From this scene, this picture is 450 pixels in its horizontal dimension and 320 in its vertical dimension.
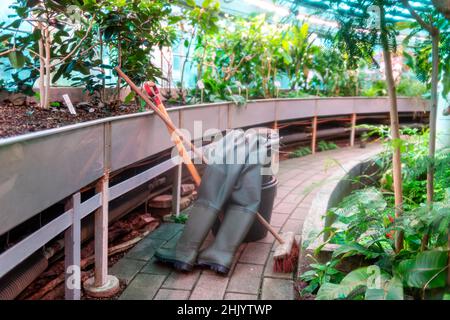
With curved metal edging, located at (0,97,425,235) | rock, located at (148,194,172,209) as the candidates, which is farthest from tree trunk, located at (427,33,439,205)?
rock, located at (148,194,172,209)

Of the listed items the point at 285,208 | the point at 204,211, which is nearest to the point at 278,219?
the point at 285,208

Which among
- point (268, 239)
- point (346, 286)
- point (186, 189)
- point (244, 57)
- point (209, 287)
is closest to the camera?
point (346, 286)

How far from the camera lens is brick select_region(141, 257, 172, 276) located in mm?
2803

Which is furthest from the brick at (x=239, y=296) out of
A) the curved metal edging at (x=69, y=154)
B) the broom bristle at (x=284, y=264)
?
the curved metal edging at (x=69, y=154)

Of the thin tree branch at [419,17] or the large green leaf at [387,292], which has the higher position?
the thin tree branch at [419,17]

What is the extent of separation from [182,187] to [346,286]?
2566mm

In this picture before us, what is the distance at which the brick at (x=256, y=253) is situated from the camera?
300 centimetres

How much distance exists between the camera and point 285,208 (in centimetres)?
418

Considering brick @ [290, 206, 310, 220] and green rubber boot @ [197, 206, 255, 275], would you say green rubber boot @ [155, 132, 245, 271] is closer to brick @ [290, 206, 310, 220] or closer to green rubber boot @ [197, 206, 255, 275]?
green rubber boot @ [197, 206, 255, 275]

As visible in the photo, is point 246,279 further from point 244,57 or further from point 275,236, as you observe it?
point 244,57

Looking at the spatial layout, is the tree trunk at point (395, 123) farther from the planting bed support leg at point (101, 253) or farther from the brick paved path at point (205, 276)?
the planting bed support leg at point (101, 253)

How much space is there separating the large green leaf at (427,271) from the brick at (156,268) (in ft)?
4.86

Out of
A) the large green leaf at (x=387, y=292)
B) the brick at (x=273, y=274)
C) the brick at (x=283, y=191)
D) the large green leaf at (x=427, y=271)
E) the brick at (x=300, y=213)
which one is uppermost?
the large green leaf at (x=427, y=271)

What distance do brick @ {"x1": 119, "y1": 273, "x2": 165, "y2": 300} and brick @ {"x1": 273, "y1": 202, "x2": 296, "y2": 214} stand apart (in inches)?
65.7
